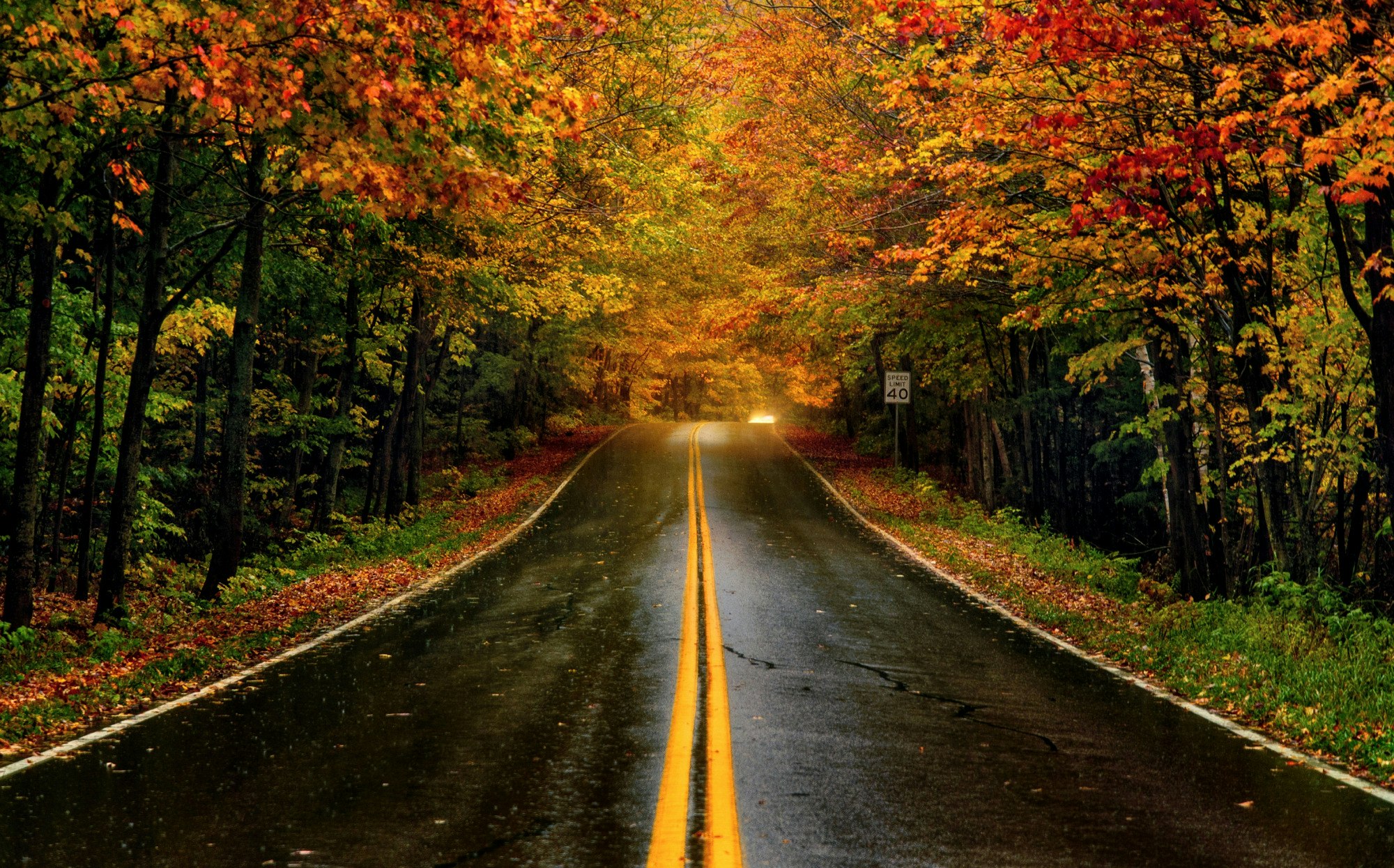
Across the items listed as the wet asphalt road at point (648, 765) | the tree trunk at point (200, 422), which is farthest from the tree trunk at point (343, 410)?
the wet asphalt road at point (648, 765)

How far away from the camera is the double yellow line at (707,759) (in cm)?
445

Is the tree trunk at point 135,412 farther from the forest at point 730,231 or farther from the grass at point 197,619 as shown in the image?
the grass at point 197,619

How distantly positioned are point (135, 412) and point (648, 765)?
32.0 ft

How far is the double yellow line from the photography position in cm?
445

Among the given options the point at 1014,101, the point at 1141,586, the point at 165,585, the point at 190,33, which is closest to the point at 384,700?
the point at 190,33

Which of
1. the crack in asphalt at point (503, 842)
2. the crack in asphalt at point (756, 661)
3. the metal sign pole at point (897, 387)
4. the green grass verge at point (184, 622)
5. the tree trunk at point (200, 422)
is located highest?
the metal sign pole at point (897, 387)

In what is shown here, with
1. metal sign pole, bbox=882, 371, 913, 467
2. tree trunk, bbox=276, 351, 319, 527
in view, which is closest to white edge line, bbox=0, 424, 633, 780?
tree trunk, bbox=276, 351, 319, 527

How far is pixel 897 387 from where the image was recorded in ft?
86.3

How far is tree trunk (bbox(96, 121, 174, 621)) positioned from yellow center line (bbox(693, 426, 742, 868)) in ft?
23.9

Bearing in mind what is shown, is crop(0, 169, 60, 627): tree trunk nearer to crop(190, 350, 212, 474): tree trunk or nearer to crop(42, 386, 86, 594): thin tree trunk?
crop(42, 386, 86, 594): thin tree trunk

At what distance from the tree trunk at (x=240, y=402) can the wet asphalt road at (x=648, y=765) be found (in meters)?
4.34

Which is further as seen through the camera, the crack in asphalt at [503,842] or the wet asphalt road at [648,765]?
the wet asphalt road at [648,765]

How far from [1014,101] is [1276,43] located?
2.77 m

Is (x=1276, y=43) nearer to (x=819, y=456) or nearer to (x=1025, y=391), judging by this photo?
(x=1025, y=391)
